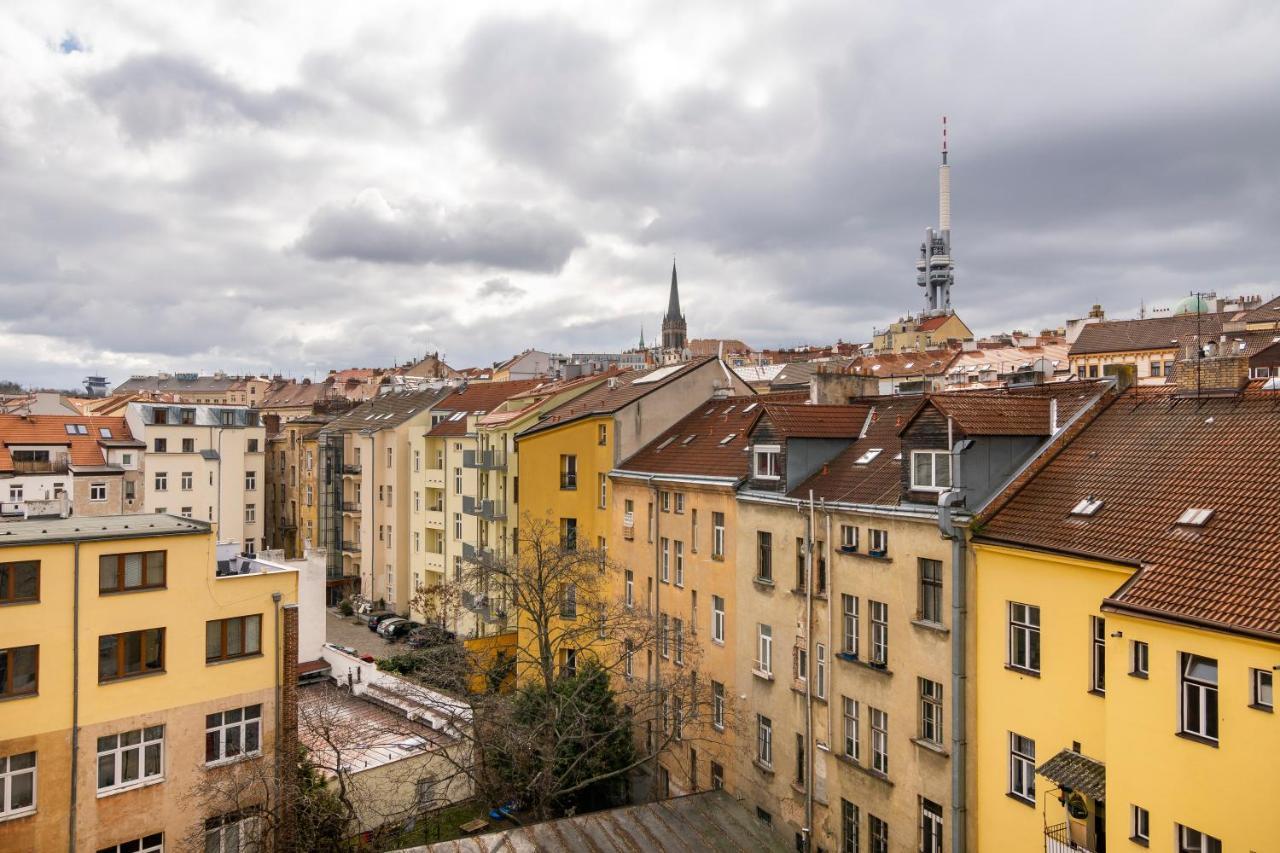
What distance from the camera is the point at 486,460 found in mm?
44125

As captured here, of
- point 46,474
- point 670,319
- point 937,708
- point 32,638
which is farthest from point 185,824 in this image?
point 670,319

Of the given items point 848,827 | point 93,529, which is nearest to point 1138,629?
point 848,827

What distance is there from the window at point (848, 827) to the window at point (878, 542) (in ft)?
21.3

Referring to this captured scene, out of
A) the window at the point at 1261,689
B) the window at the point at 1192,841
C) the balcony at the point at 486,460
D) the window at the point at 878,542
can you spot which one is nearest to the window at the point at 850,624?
the window at the point at 878,542

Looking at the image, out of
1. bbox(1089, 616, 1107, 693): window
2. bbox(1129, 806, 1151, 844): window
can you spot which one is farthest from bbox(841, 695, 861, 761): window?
bbox(1129, 806, 1151, 844): window

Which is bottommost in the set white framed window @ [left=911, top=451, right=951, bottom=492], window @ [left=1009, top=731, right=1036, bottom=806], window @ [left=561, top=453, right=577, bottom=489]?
window @ [left=1009, top=731, right=1036, bottom=806]

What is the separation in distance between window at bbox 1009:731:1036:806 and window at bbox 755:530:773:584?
8984mm

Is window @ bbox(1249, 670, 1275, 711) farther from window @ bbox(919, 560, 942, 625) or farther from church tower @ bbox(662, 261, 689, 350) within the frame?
church tower @ bbox(662, 261, 689, 350)

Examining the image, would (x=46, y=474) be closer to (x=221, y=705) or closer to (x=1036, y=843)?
(x=221, y=705)

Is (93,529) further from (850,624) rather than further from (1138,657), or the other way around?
(1138,657)

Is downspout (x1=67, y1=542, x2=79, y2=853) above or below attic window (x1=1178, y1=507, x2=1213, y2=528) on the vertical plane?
below

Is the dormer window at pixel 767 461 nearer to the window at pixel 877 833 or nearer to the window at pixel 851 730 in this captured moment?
the window at pixel 851 730

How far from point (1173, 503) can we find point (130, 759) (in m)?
23.1

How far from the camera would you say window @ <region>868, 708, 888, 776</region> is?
2052cm
